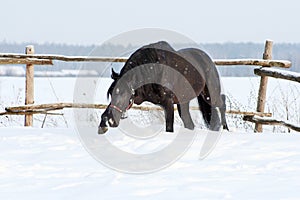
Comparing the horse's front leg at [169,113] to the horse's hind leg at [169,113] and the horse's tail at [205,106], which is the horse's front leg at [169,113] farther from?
the horse's tail at [205,106]

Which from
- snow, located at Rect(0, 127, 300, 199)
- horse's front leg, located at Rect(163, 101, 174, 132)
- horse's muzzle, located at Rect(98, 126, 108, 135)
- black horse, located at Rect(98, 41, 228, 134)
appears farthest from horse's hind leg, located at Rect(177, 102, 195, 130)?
horse's muzzle, located at Rect(98, 126, 108, 135)

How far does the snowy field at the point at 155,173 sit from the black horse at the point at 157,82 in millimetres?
302

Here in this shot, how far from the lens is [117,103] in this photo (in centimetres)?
351

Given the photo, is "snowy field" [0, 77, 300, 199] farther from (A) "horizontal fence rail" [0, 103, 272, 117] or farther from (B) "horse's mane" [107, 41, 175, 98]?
(A) "horizontal fence rail" [0, 103, 272, 117]

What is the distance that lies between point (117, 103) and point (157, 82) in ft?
1.44

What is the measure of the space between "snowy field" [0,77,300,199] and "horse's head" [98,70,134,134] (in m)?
0.20

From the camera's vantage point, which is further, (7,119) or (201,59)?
(7,119)

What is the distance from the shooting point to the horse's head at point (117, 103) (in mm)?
3494

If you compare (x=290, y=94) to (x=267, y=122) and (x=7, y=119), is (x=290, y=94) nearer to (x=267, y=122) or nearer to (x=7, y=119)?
(x=267, y=122)

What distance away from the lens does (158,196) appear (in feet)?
6.93

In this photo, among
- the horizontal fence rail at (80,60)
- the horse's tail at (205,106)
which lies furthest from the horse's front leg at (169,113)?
the horizontal fence rail at (80,60)

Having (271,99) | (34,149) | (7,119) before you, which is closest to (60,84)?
(7,119)

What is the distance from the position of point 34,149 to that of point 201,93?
1.99 m

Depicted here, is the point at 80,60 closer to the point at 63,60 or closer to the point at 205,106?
the point at 63,60
